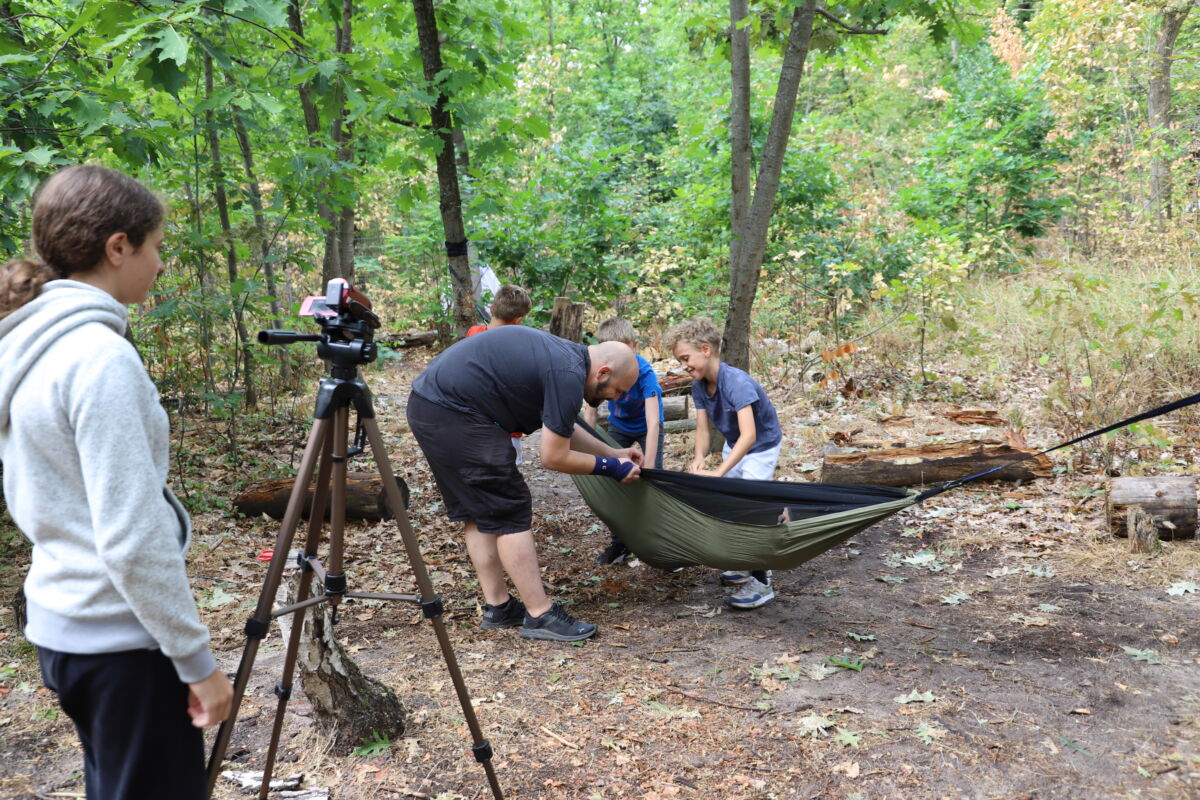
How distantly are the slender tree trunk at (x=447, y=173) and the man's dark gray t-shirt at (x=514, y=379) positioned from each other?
1.65 metres

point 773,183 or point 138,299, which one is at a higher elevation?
point 773,183

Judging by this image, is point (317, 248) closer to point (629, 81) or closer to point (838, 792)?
point (629, 81)

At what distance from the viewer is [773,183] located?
15.7ft

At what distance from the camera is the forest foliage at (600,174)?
3652 millimetres

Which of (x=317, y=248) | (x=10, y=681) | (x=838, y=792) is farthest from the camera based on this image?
(x=317, y=248)

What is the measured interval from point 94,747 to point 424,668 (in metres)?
1.74

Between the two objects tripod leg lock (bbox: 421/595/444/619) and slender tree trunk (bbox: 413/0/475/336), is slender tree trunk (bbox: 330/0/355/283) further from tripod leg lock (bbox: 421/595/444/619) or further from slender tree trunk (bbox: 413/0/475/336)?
tripod leg lock (bbox: 421/595/444/619)

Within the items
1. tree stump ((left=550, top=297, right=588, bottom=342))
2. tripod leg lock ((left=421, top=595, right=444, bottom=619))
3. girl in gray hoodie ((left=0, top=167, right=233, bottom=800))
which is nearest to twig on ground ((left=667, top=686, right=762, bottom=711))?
tripod leg lock ((left=421, top=595, right=444, bottom=619))

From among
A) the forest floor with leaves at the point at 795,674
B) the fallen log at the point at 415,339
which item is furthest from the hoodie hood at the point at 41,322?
the fallen log at the point at 415,339

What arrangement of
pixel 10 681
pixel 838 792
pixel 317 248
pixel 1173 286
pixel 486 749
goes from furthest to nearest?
pixel 317 248
pixel 1173 286
pixel 10 681
pixel 838 792
pixel 486 749

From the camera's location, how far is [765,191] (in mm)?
4773

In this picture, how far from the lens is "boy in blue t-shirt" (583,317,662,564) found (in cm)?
387

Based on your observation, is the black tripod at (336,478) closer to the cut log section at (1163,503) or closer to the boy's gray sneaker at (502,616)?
the boy's gray sneaker at (502,616)

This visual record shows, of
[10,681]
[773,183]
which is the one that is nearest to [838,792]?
[10,681]
